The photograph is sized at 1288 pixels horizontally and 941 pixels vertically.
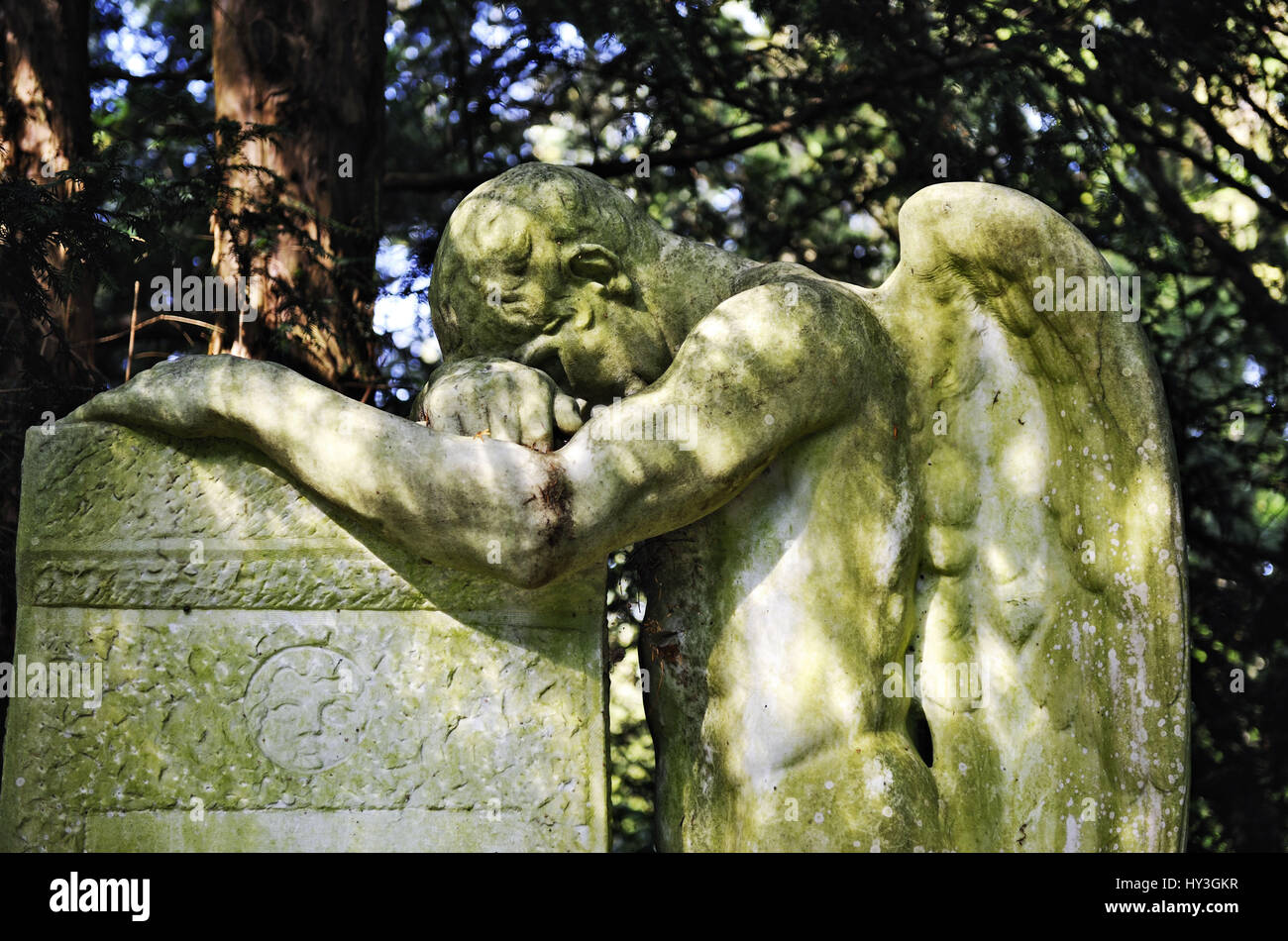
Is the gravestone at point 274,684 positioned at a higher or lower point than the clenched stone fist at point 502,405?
Answer: lower

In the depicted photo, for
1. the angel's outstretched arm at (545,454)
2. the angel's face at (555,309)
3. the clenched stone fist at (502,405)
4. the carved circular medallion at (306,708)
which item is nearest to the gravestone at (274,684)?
the carved circular medallion at (306,708)

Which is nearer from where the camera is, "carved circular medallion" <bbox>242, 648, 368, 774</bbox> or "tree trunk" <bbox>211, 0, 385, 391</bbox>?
"carved circular medallion" <bbox>242, 648, 368, 774</bbox>

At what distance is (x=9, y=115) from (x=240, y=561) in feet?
8.26

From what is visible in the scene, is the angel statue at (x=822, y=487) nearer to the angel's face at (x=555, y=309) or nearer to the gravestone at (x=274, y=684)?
the angel's face at (x=555, y=309)

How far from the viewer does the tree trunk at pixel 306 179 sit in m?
4.80

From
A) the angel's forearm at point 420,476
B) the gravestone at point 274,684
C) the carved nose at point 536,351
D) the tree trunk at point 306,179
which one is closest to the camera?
the angel's forearm at point 420,476

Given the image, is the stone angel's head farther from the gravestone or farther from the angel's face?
the gravestone

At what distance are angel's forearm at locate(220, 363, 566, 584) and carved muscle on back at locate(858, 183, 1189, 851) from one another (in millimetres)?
1032

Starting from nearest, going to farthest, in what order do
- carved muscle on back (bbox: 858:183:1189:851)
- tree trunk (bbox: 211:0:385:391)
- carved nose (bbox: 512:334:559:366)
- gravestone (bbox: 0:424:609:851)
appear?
gravestone (bbox: 0:424:609:851), carved muscle on back (bbox: 858:183:1189:851), carved nose (bbox: 512:334:559:366), tree trunk (bbox: 211:0:385:391)

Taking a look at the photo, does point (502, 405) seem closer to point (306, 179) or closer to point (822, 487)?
point (822, 487)

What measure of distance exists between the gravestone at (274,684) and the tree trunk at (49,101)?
1.80 metres

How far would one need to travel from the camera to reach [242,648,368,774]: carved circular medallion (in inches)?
123

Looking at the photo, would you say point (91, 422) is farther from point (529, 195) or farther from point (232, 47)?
point (232, 47)

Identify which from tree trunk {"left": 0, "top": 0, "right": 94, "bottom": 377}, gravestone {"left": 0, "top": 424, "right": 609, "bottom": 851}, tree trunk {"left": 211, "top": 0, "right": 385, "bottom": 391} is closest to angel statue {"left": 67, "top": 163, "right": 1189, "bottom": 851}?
gravestone {"left": 0, "top": 424, "right": 609, "bottom": 851}
